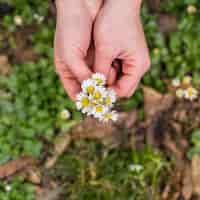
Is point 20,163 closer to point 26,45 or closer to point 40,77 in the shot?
point 40,77

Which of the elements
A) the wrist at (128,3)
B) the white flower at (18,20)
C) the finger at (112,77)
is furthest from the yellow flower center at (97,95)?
the white flower at (18,20)

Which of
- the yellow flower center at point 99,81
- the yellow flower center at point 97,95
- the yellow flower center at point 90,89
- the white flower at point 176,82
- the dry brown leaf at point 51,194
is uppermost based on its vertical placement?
the yellow flower center at point 99,81

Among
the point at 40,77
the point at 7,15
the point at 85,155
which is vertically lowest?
the point at 85,155

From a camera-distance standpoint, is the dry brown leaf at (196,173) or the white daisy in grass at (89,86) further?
the dry brown leaf at (196,173)

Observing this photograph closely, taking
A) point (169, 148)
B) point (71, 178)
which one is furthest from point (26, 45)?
point (169, 148)

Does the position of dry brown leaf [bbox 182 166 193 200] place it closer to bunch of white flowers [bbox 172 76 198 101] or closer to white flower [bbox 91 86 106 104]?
bunch of white flowers [bbox 172 76 198 101]

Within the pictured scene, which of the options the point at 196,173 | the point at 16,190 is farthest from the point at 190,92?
the point at 16,190

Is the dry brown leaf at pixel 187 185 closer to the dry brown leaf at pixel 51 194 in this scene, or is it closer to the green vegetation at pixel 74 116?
the green vegetation at pixel 74 116
